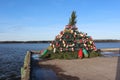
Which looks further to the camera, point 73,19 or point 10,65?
point 10,65

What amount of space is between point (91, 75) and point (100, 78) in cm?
90

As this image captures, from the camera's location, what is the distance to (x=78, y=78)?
36.5ft

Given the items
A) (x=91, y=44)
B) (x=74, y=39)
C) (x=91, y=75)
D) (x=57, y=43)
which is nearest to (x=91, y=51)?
(x=91, y=44)

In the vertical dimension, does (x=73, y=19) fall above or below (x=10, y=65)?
above

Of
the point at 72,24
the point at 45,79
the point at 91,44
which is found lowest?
the point at 45,79

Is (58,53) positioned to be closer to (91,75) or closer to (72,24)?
(72,24)

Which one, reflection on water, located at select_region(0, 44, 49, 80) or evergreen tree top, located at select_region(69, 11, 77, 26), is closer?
reflection on water, located at select_region(0, 44, 49, 80)

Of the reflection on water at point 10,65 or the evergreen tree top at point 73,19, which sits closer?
the reflection on water at point 10,65

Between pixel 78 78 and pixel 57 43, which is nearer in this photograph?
pixel 78 78

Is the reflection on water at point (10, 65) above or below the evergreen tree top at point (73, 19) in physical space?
below

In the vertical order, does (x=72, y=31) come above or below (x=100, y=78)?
above

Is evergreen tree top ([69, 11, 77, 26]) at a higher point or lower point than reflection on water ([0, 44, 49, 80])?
higher

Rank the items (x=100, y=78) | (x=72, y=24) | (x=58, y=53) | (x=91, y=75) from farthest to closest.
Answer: (x=72, y=24)
(x=58, y=53)
(x=91, y=75)
(x=100, y=78)

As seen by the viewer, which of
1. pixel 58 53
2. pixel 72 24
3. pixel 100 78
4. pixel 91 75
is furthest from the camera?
pixel 72 24
